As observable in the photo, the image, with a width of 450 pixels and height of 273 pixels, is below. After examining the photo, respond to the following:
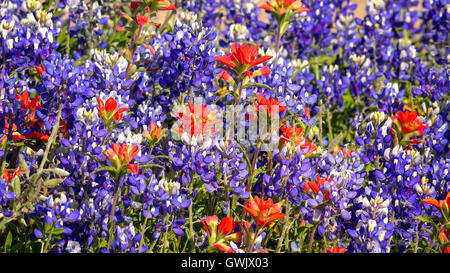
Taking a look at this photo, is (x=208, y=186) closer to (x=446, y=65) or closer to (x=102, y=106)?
(x=102, y=106)

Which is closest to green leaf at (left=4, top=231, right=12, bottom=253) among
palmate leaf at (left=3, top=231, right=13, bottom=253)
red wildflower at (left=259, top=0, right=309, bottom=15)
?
palmate leaf at (left=3, top=231, right=13, bottom=253)

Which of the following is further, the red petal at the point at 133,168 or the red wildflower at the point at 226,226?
the red wildflower at the point at 226,226

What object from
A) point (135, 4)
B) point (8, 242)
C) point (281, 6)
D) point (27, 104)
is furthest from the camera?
point (281, 6)

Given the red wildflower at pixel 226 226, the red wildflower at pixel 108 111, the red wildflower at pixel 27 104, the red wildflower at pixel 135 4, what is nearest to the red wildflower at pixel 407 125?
the red wildflower at pixel 226 226

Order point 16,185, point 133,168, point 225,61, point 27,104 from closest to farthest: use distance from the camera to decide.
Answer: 1. point 133,168
2. point 16,185
3. point 225,61
4. point 27,104

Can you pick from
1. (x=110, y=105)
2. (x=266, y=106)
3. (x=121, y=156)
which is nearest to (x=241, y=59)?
(x=266, y=106)

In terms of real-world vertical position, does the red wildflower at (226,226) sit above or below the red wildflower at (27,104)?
below

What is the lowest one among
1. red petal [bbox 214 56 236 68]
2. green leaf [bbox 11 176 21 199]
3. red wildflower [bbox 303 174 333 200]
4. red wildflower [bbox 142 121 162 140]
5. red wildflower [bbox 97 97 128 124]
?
red wildflower [bbox 303 174 333 200]

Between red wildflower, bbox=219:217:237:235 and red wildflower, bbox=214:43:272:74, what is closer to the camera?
red wildflower, bbox=219:217:237:235

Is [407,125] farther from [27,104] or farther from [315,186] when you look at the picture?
[27,104]

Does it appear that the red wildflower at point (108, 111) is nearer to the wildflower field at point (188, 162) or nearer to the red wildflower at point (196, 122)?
the wildflower field at point (188, 162)

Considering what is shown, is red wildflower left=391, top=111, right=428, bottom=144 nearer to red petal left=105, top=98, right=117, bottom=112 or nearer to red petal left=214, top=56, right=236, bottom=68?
red petal left=214, top=56, right=236, bottom=68
